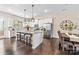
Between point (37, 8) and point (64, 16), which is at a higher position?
point (37, 8)

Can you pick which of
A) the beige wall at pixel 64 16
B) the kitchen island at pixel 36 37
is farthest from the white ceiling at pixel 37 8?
the kitchen island at pixel 36 37

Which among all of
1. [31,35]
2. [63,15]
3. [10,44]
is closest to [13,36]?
[10,44]

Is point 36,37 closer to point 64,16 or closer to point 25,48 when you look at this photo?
point 25,48

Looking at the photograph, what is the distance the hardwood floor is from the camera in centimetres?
229

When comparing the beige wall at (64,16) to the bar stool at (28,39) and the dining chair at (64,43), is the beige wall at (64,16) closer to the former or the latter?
the dining chair at (64,43)

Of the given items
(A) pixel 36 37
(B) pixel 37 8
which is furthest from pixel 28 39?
(B) pixel 37 8

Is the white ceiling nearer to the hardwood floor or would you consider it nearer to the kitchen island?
the kitchen island

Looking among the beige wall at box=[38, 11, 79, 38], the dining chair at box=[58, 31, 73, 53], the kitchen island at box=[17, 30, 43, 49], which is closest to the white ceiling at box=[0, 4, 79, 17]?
the beige wall at box=[38, 11, 79, 38]

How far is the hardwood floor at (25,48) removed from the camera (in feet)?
7.52

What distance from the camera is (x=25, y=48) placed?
7.55 ft
